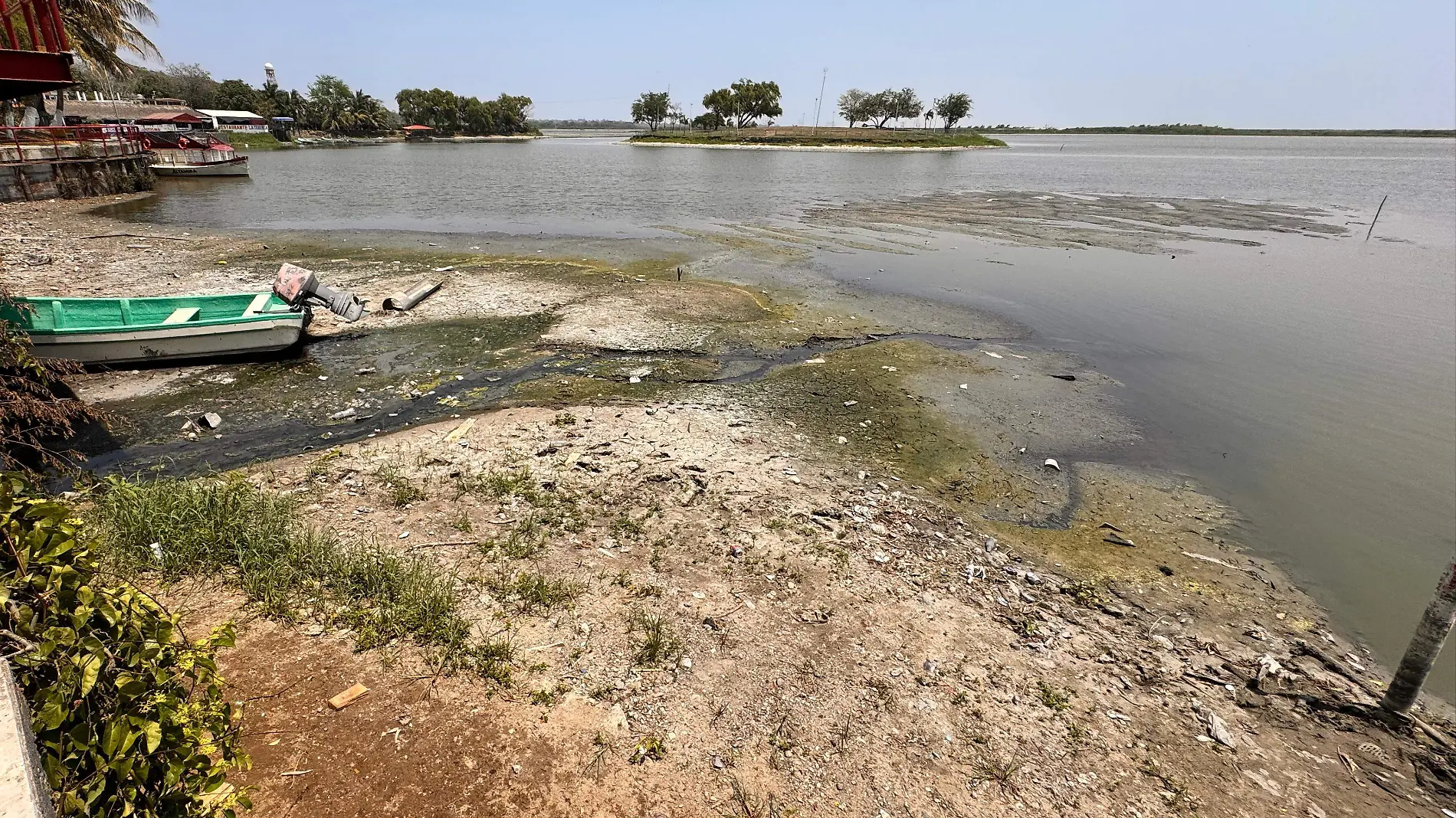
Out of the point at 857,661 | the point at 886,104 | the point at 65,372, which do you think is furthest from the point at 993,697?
the point at 886,104

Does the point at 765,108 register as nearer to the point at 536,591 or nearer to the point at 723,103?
the point at 723,103

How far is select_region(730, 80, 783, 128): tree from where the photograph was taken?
123 m

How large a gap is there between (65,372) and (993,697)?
11731 mm

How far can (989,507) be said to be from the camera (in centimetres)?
758

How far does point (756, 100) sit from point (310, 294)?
12636 cm

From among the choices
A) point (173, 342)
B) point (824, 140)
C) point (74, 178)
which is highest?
point (824, 140)

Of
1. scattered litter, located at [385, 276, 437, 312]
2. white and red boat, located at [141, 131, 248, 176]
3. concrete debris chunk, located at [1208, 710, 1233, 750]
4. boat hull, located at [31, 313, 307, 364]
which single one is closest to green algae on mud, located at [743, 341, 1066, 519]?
concrete debris chunk, located at [1208, 710, 1233, 750]

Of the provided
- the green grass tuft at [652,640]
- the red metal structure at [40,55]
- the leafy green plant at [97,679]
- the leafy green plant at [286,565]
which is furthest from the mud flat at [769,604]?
the red metal structure at [40,55]

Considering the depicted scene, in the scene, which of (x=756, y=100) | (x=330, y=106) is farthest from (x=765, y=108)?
(x=330, y=106)

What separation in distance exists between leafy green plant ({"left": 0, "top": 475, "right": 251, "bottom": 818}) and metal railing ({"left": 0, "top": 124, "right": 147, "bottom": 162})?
37.7m

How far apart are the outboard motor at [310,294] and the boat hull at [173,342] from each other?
144 centimetres

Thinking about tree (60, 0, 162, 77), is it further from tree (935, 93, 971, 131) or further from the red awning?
tree (935, 93, 971, 131)

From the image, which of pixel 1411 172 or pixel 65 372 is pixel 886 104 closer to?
pixel 1411 172

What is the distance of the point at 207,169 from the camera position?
40.6m
